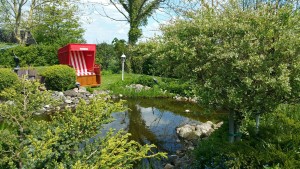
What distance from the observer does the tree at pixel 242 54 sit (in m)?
3.63

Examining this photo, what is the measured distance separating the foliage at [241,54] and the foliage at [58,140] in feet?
4.93

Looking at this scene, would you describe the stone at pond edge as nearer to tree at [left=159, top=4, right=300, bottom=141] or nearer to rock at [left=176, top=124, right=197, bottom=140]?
rock at [left=176, top=124, right=197, bottom=140]

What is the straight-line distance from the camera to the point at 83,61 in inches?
593

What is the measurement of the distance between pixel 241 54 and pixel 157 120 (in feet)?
17.6

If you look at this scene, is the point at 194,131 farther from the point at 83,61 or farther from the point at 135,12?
the point at 135,12

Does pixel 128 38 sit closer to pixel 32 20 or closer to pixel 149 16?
pixel 149 16

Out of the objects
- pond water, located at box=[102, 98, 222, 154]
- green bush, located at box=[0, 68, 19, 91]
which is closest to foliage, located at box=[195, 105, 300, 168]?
pond water, located at box=[102, 98, 222, 154]

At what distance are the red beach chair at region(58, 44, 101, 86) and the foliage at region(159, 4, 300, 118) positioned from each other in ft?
31.8

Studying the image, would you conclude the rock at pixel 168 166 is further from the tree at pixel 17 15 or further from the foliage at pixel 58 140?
the tree at pixel 17 15

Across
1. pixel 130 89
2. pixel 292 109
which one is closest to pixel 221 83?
pixel 292 109

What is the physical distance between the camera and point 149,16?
21578mm

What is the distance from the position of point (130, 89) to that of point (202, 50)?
8986 millimetres

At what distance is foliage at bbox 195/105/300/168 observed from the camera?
3.65m

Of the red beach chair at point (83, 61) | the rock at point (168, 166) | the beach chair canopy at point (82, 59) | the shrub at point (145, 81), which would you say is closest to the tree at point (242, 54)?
the rock at point (168, 166)
